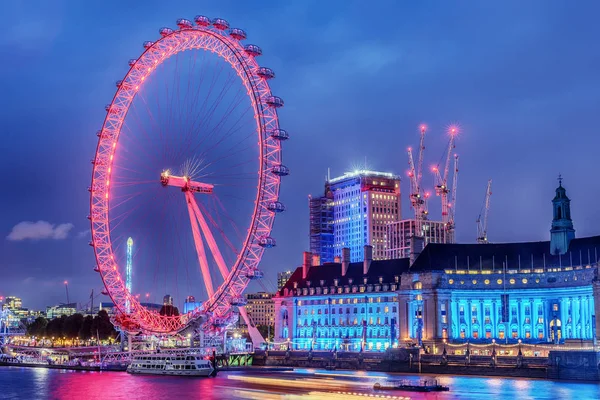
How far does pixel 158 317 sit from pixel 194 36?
37.7m

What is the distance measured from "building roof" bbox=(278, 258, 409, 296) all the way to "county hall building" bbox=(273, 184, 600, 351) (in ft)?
1.43

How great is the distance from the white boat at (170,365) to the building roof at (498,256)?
49.7 meters

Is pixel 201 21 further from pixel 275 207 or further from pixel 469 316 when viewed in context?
pixel 469 316

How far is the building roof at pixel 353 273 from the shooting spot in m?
158

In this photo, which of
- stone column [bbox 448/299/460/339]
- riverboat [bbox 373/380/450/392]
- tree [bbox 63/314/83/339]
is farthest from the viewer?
tree [bbox 63/314/83/339]

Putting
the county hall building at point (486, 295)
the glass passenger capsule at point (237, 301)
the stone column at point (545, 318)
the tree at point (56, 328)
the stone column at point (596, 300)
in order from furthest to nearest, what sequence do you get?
1. the tree at point (56, 328)
2. the stone column at point (545, 318)
3. the county hall building at point (486, 295)
4. the stone column at point (596, 300)
5. the glass passenger capsule at point (237, 301)

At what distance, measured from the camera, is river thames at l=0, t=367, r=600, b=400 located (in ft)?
260

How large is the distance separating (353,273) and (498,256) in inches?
1201

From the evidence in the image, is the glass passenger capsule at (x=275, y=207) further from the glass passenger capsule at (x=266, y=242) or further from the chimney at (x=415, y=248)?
the chimney at (x=415, y=248)

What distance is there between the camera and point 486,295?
144750mm

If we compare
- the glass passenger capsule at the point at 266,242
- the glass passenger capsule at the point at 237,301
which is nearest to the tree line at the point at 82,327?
the glass passenger capsule at the point at 237,301

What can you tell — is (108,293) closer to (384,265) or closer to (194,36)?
(194,36)

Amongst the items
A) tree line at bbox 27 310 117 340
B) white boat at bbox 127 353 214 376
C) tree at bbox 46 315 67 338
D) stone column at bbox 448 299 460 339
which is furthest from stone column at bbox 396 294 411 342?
tree at bbox 46 315 67 338

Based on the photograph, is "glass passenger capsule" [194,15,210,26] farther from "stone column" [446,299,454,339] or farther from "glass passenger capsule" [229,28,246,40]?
"stone column" [446,299,454,339]
